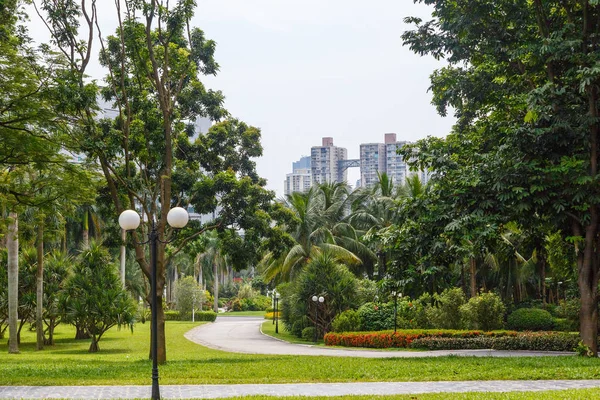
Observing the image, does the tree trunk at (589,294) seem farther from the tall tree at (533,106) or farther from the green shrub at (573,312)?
the green shrub at (573,312)

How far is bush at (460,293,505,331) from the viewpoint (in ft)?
95.9

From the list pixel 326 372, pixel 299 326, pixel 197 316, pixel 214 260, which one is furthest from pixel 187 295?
pixel 326 372

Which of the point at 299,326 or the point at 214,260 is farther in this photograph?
the point at 214,260

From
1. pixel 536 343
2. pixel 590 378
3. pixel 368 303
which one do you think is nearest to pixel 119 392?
pixel 590 378

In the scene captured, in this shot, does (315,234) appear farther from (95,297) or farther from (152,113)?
(152,113)

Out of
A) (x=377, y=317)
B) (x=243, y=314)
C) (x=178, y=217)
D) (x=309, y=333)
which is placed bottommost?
(x=243, y=314)

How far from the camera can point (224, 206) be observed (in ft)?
66.6

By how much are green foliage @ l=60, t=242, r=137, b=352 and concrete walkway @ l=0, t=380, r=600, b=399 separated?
53.1 feet

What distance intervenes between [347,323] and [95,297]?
11.6 metres

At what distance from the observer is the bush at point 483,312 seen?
29219 mm

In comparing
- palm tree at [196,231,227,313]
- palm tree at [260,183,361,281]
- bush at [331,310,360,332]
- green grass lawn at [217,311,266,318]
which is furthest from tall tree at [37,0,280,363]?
green grass lawn at [217,311,266,318]

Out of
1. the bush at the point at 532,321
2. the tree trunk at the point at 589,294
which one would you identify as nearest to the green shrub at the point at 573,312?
the bush at the point at 532,321

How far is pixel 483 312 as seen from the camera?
29.6 metres

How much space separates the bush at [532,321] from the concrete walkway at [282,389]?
22.0 m
